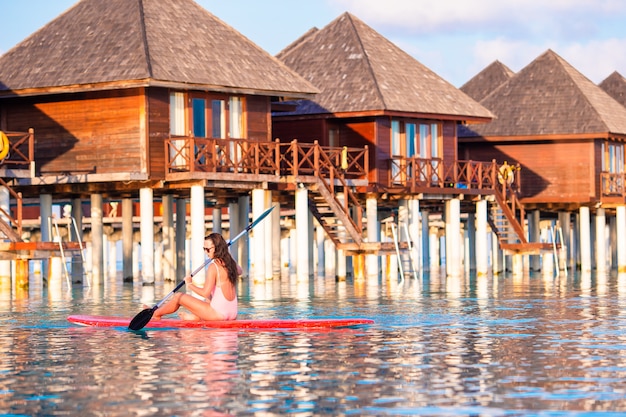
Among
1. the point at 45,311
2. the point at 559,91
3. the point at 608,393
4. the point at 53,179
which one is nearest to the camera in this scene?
the point at 608,393

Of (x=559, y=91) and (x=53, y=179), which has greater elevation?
(x=559, y=91)

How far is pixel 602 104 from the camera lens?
49969 mm

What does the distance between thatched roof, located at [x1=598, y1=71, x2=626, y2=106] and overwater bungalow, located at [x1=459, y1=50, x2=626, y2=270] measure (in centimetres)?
748

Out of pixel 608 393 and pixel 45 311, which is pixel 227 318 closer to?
pixel 45 311

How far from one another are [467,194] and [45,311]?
21.1 meters

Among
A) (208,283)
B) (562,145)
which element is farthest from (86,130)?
(562,145)

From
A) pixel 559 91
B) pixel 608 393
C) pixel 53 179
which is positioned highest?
pixel 559 91

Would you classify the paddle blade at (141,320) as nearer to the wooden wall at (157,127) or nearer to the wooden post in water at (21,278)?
the wooden post in water at (21,278)

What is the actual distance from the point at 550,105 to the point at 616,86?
35.1 feet

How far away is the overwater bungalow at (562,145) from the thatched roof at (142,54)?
1200 cm

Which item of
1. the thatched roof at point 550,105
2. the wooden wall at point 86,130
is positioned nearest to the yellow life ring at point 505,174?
the thatched roof at point 550,105

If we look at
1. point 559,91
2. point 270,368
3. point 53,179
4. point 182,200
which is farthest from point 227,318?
point 559,91

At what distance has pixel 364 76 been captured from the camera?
142 feet

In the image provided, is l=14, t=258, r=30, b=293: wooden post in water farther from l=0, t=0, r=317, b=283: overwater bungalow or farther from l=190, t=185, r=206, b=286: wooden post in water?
l=190, t=185, r=206, b=286: wooden post in water
